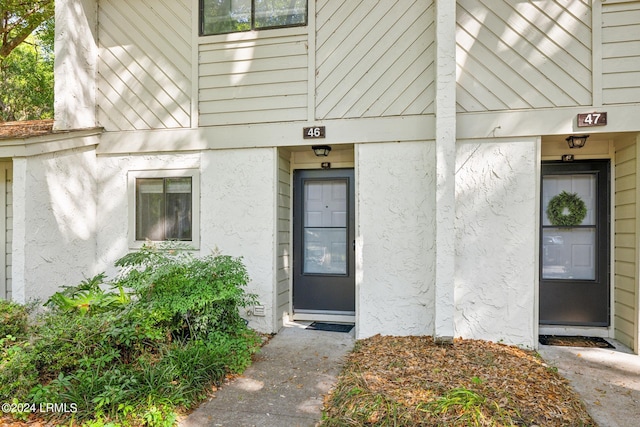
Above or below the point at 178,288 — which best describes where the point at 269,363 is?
below

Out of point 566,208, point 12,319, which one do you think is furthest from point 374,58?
point 12,319

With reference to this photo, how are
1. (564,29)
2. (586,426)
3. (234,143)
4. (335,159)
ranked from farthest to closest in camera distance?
(335,159)
(234,143)
(564,29)
(586,426)

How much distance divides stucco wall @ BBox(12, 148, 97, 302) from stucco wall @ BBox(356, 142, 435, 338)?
362cm

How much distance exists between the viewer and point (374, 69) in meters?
4.41

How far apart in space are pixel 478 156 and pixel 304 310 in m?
3.02

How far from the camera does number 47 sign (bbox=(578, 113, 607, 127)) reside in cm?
390

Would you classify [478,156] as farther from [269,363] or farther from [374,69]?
[269,363]

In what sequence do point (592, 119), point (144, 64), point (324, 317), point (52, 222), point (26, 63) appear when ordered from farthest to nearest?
point (26, 63) < point (324, 317) < point (144, 64) < point (52, 222) < point (592, 119)

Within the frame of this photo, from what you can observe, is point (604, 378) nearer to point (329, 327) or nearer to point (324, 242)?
point (329, 327)

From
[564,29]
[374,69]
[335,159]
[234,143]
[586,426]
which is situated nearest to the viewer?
[586,426]

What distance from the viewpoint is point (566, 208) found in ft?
14.9

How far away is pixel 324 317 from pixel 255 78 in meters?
3.32

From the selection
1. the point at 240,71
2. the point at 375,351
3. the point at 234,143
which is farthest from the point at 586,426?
the point at 240,71

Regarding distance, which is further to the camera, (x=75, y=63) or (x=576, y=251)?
(x=75, y=63)
